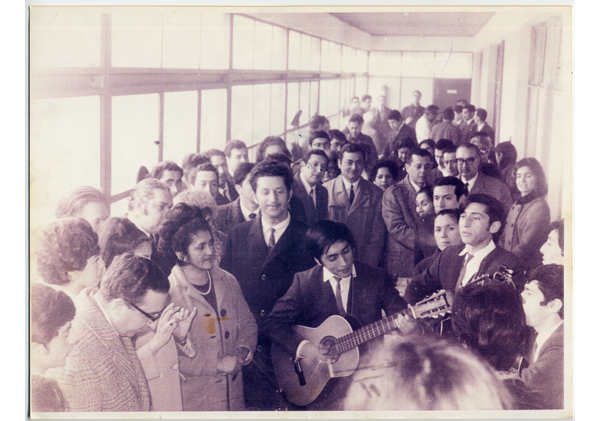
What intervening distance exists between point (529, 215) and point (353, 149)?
2.57 ft

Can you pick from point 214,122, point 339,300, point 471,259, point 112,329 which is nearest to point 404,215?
point 471,259

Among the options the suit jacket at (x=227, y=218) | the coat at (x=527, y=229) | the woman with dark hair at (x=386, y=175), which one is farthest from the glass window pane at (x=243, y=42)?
the coat at (x=527, y=229)

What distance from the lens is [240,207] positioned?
240 centimetres

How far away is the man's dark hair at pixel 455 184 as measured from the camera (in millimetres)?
2414

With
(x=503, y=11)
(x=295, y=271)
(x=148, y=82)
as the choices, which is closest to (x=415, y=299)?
(x=295, y=271)

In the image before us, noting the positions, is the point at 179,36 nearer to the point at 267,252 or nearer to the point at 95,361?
the point at 267,252

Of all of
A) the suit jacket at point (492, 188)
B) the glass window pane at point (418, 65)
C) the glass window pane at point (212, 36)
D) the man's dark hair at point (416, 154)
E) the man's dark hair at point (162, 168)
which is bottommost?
the suit jacket at point (492, 188)

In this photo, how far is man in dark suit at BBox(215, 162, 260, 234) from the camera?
7.83 feet

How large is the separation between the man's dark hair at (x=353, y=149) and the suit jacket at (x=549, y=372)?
1.10 metres

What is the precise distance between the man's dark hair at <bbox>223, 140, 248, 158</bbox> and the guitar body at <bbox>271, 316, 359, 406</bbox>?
0.77m

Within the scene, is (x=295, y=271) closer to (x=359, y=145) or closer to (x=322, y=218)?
(x=322, y=218)

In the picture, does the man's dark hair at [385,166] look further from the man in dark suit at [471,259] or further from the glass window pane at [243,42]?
the glass window pane at [243,42]

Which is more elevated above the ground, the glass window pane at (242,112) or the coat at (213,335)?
the glass window pane at (242,112)

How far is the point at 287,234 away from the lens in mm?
2387
